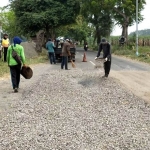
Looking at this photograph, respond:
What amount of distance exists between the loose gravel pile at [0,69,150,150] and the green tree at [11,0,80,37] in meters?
21.8

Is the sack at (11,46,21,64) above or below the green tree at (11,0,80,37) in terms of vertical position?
below

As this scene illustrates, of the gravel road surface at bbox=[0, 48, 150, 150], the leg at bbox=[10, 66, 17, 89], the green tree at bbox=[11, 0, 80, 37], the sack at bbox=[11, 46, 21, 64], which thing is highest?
the green tree at bbox=[11, 0, 80, 37]

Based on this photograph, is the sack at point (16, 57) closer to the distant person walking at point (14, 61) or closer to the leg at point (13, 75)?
the distant person walking at point (14, 61)

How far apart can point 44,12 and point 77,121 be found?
26.5 metres

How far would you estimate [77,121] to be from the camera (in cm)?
698

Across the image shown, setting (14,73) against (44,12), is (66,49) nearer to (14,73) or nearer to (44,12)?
(14,73)

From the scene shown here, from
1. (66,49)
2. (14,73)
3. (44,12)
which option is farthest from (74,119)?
(44,12)

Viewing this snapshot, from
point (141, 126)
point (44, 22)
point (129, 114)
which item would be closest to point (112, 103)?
point (129, 114)

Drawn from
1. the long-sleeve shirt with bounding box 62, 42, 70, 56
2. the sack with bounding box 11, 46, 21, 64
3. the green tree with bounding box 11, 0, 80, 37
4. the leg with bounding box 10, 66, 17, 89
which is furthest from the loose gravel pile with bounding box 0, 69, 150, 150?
the green tree with bounding box 11, 0, 80, 37

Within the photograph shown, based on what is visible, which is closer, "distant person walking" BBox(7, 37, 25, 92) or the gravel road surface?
the gravel road surface

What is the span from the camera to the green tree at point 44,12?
105 feet

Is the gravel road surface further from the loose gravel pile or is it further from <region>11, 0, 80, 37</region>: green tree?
<region>11, 0, 80, 37</region>: green tree

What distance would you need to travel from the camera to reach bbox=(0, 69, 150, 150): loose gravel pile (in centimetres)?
555

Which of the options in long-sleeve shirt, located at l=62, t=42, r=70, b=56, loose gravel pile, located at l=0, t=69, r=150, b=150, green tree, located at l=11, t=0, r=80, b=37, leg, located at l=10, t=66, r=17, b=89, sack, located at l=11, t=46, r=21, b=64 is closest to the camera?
loose gravel pile, located at l=0, t=69, r=150, b=150
